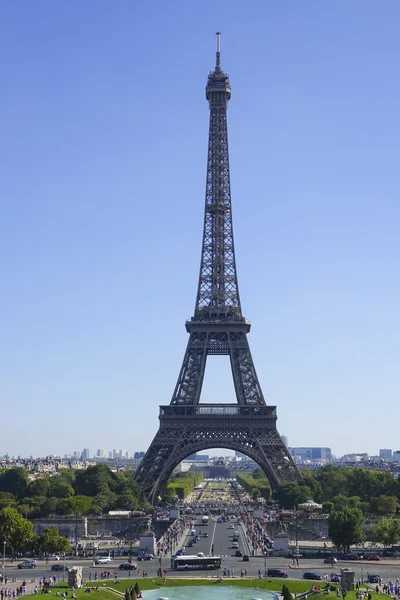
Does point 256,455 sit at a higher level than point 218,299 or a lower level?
lower

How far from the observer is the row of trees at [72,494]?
11594 centimetres

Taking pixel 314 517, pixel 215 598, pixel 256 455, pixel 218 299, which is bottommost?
pixel 215 598

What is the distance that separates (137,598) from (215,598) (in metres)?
5.74

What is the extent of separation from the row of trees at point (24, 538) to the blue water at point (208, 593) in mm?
21208

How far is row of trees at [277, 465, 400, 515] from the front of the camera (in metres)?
118

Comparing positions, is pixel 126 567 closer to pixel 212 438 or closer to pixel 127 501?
pixel 127 501

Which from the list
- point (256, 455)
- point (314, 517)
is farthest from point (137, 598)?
point (256, 455)

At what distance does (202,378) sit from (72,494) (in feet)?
92.2

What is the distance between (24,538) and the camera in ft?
278

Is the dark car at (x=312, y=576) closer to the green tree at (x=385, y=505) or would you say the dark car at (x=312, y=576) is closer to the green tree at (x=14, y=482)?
the green tree at (x=385, y=505)

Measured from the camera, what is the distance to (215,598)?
63.5 m

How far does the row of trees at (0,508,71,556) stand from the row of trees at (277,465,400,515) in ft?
110

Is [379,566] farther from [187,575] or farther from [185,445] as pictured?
[185,445]

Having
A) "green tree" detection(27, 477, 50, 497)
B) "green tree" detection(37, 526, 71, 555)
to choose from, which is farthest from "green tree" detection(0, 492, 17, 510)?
"green tree" detection(37, 526, 71, 555)
